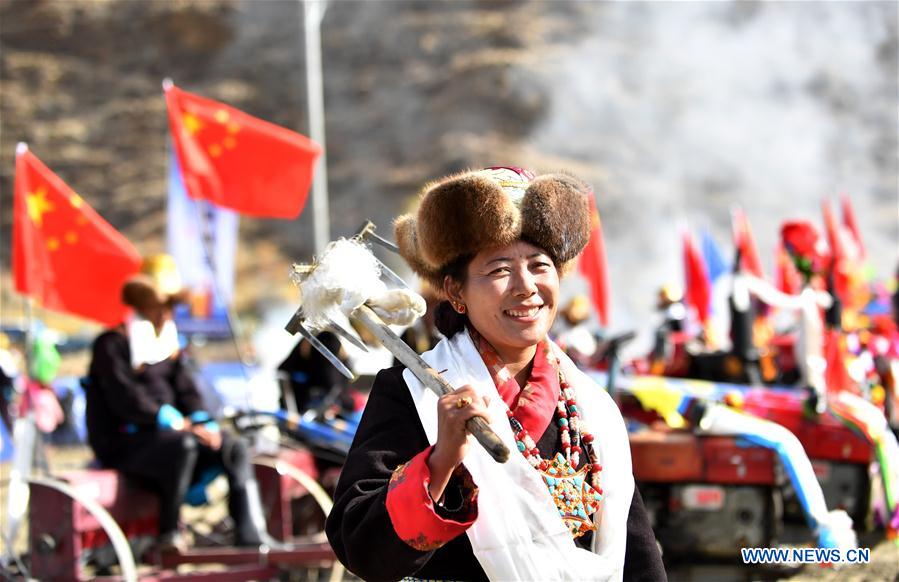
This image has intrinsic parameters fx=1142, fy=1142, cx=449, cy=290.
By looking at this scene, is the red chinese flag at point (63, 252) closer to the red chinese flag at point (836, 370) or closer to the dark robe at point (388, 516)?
the red chinese flag at point (836, 370)

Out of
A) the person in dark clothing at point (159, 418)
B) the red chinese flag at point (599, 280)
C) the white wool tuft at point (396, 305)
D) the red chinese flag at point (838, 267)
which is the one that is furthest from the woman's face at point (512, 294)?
the red chinese flag at point (599, 280)

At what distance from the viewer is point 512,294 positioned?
218 cm

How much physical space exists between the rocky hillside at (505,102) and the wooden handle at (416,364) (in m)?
23.3

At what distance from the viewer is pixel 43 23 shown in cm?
3734

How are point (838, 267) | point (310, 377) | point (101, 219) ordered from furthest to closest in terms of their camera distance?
1. point (838, 267)
2. point (310, 377)
3. point (101, 219)

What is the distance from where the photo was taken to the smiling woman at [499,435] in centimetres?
199

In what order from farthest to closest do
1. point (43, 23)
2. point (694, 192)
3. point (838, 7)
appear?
point (43, 23) → point (694, 192) → point (838, 7)

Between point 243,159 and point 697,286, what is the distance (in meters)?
5.39

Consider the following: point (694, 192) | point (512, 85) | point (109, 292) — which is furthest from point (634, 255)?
point (109, 292)

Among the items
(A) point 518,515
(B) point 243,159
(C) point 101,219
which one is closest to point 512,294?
(A) point 518,515

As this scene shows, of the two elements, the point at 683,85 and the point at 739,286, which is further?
the point at 683,85

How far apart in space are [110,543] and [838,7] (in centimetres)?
2709

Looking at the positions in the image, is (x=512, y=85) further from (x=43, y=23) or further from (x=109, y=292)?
(x=109, y=292)

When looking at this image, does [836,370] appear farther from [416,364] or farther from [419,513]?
[419,513]
